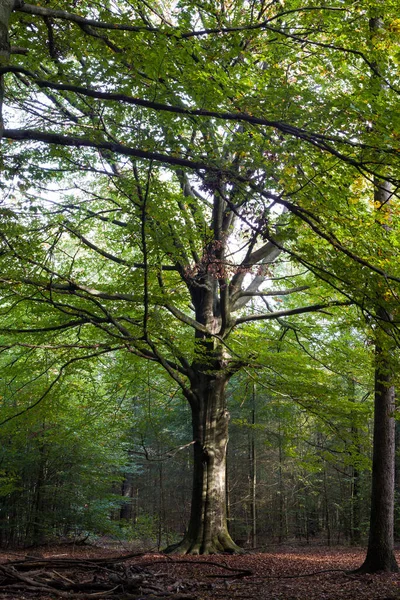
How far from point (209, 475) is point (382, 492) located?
3.61 meters

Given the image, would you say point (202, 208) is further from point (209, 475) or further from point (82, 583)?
point (82, 583)

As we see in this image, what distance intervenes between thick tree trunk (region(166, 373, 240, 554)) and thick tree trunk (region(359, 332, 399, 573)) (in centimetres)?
301

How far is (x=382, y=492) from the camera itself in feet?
27.9

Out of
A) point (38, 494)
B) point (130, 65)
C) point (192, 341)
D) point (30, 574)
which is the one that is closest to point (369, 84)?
point (130, 65)

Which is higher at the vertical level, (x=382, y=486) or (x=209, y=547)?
(x=382, y=486)

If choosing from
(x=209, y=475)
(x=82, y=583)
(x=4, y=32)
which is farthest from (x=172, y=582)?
(x=4, y=32)

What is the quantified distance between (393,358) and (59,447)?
12939 mm

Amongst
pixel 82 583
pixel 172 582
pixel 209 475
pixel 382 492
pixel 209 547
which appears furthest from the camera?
pixel 209 475

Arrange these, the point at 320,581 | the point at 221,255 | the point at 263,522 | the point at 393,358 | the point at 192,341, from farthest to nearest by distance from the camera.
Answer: the point at 263,522
the point at 221,255
the point at 192,341
the point at 320,581
the point at 393,358

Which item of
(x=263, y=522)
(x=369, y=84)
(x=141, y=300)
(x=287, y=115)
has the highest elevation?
(x=369, y=84)

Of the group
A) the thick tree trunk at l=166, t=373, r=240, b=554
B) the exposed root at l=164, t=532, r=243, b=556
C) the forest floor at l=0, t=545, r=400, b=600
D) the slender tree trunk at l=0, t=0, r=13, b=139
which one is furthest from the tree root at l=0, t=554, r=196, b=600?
the slender tree trunk at l=0, t=0, r=13, b=139

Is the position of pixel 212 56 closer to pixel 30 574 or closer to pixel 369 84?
pixel 369 84

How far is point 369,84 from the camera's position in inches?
A: 223

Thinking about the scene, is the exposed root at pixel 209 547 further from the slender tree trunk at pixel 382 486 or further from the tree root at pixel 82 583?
the tree root at pixel 82 583
